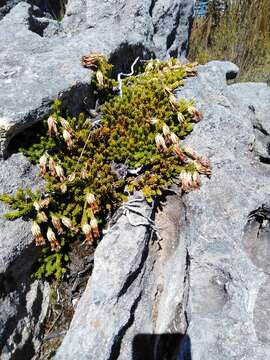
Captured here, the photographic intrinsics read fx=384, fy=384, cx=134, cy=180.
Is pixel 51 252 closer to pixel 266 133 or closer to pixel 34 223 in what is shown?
pixel 34 223

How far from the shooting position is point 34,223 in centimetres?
345

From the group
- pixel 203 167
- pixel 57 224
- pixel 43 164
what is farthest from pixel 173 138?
pixel 57 224

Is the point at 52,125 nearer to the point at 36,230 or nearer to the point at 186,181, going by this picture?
the point at 36,230

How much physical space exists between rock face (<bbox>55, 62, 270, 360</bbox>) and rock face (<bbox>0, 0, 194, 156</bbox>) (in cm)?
136

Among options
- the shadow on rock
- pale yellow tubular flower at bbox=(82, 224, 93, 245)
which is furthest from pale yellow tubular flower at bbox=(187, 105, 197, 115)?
the shadow on rock

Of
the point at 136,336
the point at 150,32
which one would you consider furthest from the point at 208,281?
the point at 150,32

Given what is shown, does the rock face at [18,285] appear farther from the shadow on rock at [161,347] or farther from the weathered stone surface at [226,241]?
the weathered stone surface at [226,241]

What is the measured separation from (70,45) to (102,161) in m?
1.50

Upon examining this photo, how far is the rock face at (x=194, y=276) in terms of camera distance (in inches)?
126

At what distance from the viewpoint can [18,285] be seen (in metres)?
3.46

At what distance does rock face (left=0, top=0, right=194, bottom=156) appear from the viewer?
3633 millimetres

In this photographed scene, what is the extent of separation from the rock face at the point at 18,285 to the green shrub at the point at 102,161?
0.36 feet

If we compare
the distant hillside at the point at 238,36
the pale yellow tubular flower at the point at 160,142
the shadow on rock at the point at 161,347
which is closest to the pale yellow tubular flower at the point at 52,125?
the pale yellow tubular flower at the point at 160,142

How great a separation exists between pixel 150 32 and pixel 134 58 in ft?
2.47
